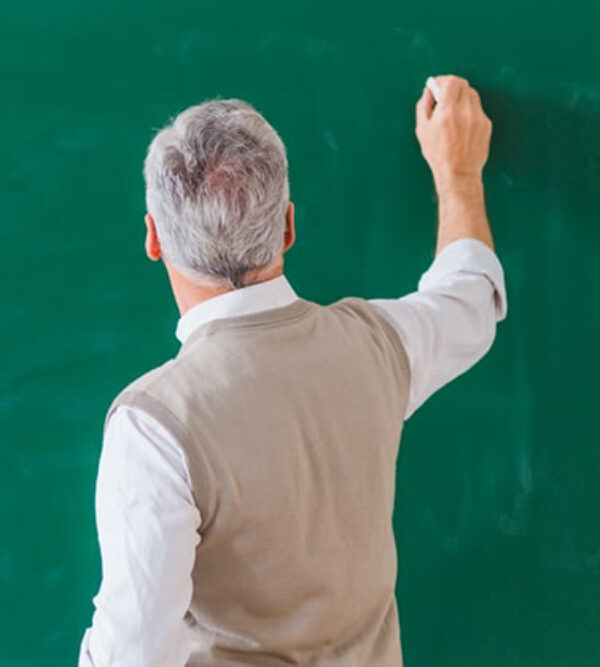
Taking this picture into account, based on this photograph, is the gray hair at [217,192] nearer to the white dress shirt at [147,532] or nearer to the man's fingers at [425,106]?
the white dress shirt at [147,532]

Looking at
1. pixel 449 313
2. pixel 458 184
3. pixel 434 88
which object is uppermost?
pixel 434 88

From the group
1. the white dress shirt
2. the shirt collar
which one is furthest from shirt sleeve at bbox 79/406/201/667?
the shirt collar

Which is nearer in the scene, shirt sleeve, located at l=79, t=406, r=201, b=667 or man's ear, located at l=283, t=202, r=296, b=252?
shirt sleeve, located at l=79, t=406, r=201, b=667

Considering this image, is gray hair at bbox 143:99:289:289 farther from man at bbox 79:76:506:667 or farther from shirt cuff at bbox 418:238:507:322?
shirt cuff at bbox 418:238:507:322

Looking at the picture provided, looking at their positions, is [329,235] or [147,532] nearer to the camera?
[147,532]

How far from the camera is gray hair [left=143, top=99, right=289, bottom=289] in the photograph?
3.53 ft

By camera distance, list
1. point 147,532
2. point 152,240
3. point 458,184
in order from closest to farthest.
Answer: point 147,532 < point 152,240 < point 458,184

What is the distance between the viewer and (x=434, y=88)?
1402 millimetres

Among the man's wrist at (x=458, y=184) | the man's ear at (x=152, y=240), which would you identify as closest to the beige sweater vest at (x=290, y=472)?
the man's ear at (x=152, y=240)

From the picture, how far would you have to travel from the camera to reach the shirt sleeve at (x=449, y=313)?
49.4 inches

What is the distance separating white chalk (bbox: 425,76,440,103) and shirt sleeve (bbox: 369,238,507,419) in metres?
0.19

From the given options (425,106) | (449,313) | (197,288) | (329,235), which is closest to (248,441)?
(197,288)

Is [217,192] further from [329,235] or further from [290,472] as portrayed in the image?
[329,235]

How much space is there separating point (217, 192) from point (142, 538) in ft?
1.11
